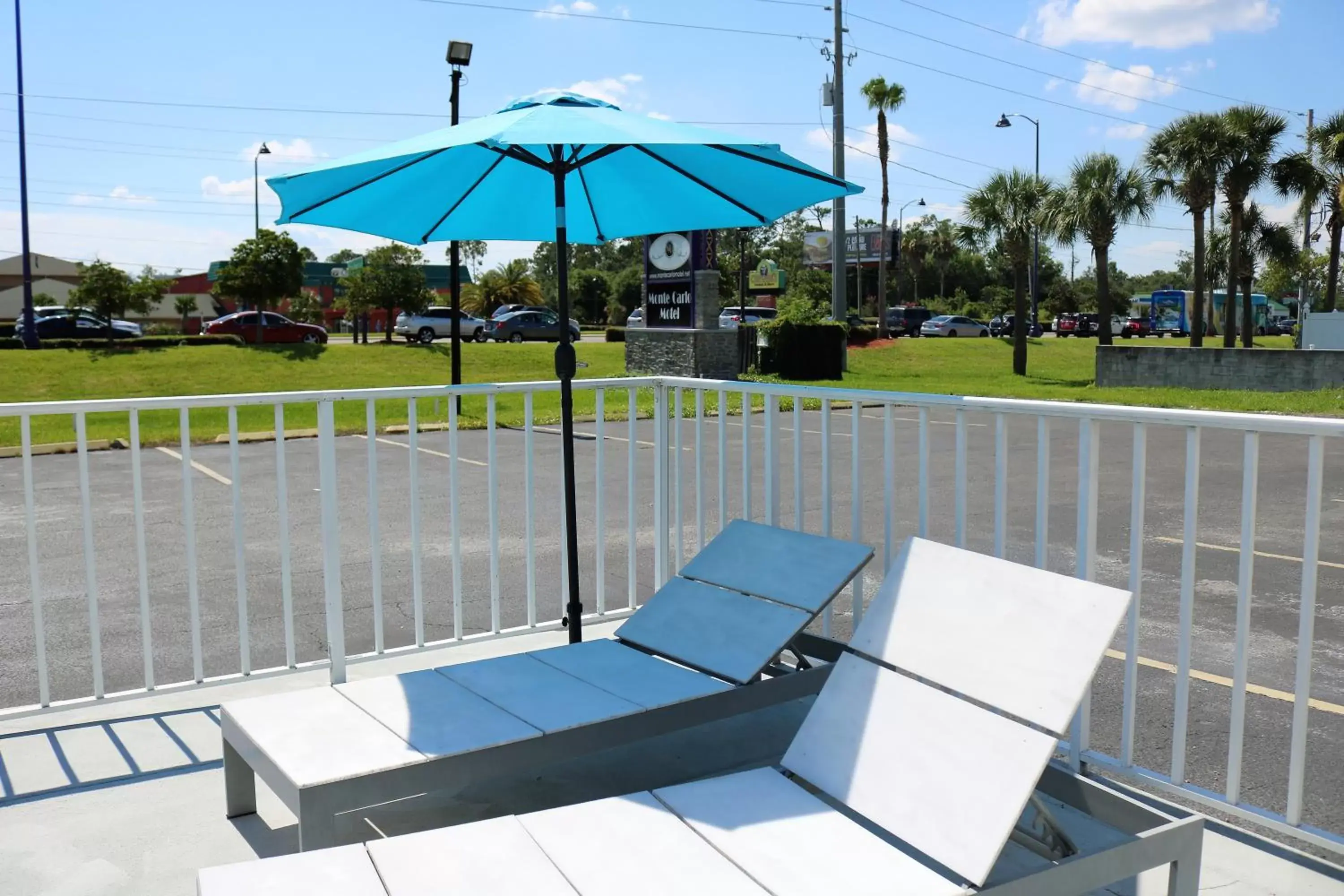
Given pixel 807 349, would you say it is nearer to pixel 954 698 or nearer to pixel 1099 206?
pixel 1099 206

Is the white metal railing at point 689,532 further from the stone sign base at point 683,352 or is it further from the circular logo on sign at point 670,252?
the circular logo on sign at point 670,252

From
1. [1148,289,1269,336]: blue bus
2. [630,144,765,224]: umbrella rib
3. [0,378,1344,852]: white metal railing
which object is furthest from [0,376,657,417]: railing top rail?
[1148,289,1269,336]: blue bus

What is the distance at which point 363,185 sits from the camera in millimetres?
4246

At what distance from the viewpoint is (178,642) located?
532cm

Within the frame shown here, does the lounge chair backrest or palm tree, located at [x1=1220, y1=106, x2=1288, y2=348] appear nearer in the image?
the lounge chair backrest

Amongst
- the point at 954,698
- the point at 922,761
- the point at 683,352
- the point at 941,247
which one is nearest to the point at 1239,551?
the point at 954,698

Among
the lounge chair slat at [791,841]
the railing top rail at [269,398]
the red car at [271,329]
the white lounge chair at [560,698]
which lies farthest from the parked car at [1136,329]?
the lounge chair slat at [791,841]

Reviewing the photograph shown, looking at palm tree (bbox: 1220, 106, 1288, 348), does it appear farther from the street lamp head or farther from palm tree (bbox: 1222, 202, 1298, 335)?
the street lamp head

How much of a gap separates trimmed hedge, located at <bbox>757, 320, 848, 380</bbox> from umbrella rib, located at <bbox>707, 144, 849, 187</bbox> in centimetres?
2015

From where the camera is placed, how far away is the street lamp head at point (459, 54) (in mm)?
14852

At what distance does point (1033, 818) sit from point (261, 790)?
7.96 ft

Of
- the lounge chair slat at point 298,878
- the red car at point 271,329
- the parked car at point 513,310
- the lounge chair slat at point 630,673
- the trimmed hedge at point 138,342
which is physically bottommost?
the lounge chair slat at point 298,878

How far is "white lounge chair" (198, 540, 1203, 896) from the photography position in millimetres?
2373

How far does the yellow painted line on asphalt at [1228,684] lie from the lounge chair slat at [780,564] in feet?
3.56
